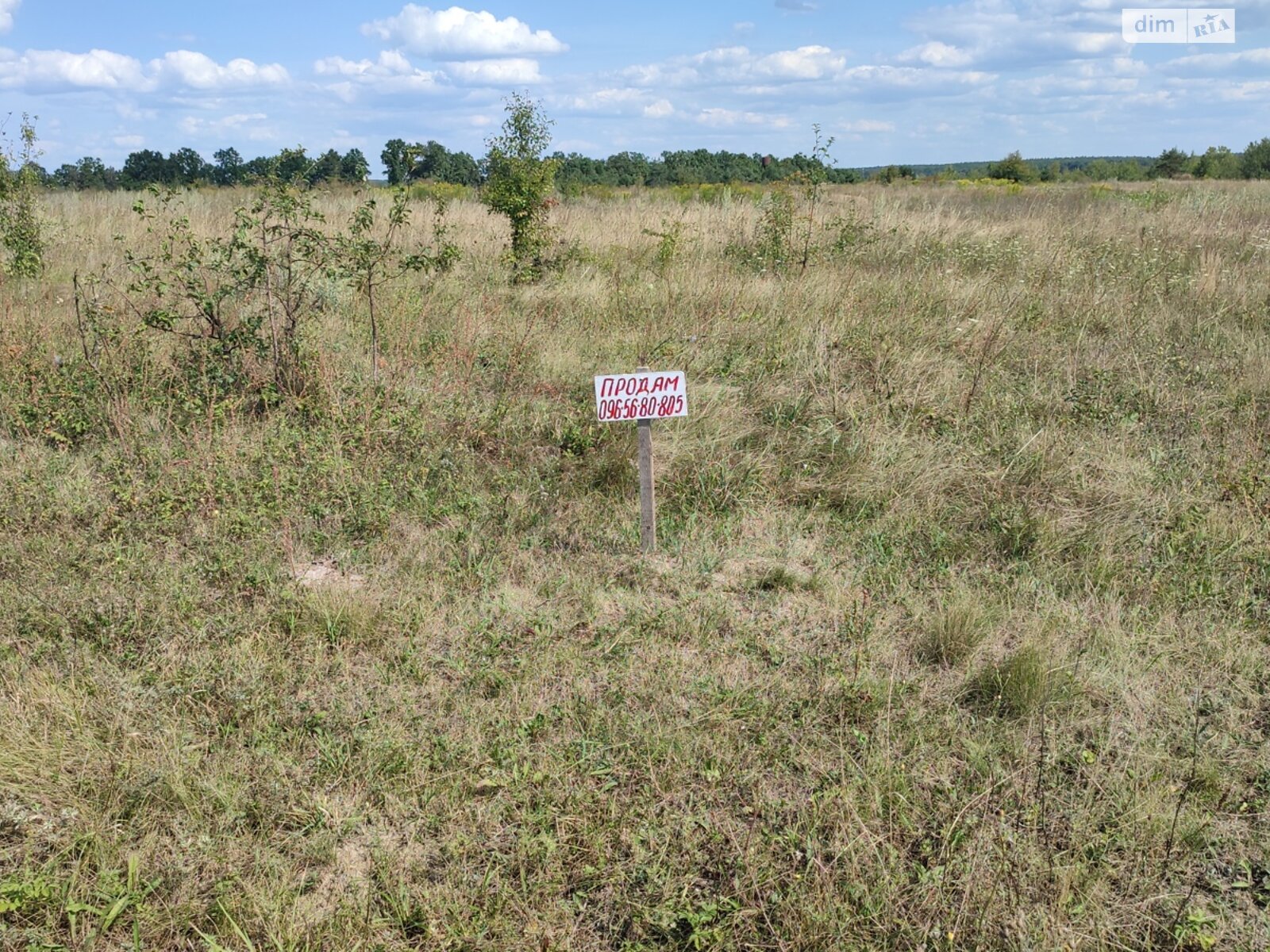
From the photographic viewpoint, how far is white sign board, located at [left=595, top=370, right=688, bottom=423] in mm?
4074

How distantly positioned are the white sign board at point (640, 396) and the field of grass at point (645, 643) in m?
0.69

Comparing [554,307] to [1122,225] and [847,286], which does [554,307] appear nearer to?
[847,286]

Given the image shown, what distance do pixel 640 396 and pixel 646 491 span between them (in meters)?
0.46

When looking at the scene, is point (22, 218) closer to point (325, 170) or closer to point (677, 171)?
point (325, 170)

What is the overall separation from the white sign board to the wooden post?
0.07 m

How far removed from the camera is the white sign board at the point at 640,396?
4.07 meters

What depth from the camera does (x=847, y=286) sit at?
8086 mm

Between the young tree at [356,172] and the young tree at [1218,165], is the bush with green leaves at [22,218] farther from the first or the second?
the young tree at [1218,165]

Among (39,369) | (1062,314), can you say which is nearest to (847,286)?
(1062,314)

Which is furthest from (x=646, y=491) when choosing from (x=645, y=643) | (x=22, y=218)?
(x=22, y=218)

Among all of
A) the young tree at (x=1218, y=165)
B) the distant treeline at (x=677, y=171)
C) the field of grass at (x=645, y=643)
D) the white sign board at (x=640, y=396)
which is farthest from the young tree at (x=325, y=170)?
the young tree at (x=1218, y=165)

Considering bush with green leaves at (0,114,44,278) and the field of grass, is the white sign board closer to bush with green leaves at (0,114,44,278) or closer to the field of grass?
the field of grass

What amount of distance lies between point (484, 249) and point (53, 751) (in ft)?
28.4

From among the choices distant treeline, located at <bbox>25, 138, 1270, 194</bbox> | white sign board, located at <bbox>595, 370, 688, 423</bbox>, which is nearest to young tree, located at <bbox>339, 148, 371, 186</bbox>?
white sign board, located at <bbox>595, 370, 688, 423</bbox>
